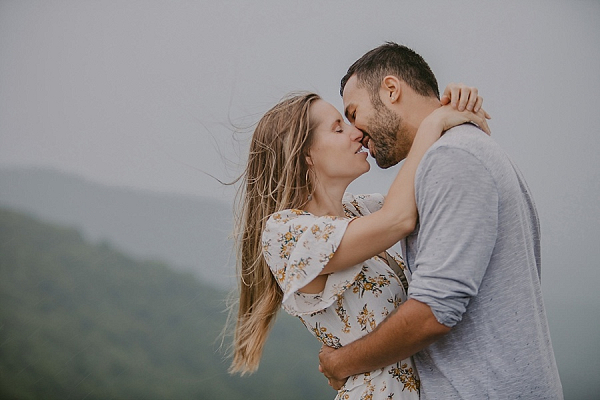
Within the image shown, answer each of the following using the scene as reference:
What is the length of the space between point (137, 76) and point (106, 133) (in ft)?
1.37

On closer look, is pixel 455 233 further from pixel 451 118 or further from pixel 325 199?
pixel 325 199

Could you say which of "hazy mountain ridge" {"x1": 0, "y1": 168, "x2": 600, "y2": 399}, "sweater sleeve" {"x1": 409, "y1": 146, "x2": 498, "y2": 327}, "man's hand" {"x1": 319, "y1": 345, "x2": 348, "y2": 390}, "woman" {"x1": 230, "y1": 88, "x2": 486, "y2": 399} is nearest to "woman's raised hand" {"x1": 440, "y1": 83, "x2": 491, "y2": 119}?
"woman" {"x1": 230, "y1": 88, "x2": 486, "y2": 399}

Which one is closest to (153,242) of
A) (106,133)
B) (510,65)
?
(106,133)

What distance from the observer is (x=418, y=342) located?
1.30 m

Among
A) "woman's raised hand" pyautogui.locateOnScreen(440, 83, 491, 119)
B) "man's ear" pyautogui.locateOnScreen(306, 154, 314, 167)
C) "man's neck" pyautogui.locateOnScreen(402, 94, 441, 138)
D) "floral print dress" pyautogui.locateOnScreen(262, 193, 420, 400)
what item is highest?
"woman's raised hand" pyautogui.locateOnScreen(440, 83, 491, 119)

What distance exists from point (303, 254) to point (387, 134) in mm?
462

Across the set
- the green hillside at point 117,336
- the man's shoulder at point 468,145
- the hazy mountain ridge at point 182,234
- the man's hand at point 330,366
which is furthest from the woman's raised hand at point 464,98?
the green hillside at point 117,336

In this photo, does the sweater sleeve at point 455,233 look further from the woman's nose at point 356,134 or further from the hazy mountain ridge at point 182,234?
the hazy mountain ridge at point 182,234

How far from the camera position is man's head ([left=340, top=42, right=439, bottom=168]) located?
1.64 metres

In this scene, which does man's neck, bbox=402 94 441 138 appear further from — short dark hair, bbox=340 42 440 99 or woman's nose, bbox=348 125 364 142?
woman's nose, bbox=348 125 364 142

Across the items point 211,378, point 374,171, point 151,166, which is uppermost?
point 374,171

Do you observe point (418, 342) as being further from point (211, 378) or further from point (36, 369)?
point (36, 369)

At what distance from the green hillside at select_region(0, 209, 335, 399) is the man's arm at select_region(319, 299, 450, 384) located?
2300 millimetres

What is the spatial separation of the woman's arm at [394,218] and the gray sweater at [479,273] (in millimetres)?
40
